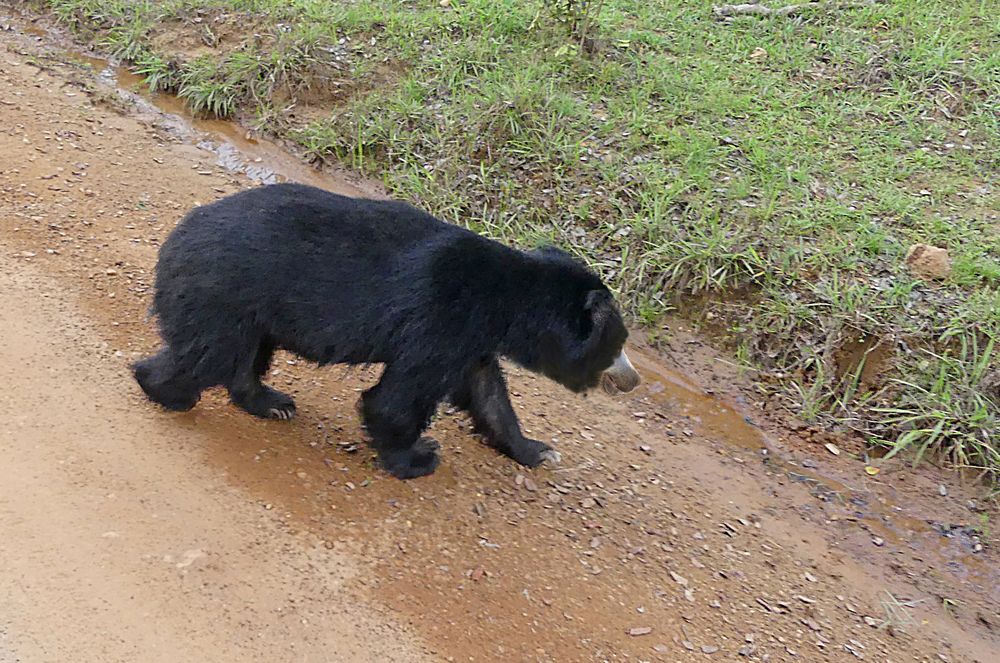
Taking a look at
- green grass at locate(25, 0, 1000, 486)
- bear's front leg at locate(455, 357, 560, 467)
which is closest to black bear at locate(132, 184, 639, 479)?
bear's front leg at locate(455, 357, 560, 467)

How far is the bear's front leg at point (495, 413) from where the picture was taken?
13.2 feet

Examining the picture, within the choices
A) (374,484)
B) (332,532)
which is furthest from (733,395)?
(332,532)

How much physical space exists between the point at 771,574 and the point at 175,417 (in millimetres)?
2724

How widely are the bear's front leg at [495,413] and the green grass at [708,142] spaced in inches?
66.5

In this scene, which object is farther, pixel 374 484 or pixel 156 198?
pixel 156 198

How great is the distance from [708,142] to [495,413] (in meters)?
3.23

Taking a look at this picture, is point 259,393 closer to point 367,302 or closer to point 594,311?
point 367,302

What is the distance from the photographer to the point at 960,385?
4.77 m

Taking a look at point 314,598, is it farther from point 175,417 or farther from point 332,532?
point 175,417

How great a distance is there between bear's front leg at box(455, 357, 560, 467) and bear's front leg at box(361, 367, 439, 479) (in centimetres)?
25

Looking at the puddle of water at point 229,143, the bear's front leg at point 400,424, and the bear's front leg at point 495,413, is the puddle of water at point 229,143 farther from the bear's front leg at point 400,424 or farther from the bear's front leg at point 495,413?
the bear's front leg at point 400,424

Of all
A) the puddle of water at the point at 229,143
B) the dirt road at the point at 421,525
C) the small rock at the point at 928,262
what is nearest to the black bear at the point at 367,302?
the dirt road at the point at 421,525

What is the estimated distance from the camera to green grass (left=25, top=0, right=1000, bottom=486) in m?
5.14

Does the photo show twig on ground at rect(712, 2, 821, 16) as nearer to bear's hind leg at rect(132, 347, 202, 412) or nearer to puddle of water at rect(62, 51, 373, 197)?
puddle of water at rect(62, 51, 373, 197)
